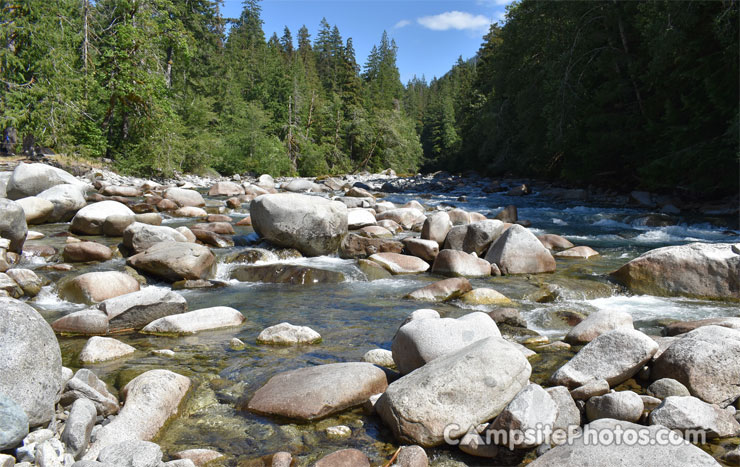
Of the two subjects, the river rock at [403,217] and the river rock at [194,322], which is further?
the river rock at [403,217]

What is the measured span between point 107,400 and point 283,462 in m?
1.36

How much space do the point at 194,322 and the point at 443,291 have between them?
326 centimetres

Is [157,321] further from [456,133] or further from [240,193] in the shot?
[456,133]

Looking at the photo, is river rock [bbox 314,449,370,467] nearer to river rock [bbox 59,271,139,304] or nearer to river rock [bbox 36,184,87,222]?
river rock [bbox 59,271,139,304]

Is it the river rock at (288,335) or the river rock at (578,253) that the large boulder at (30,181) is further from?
the river rock at (578,253)

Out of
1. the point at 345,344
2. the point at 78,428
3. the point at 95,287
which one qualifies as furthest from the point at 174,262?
the point at 78,428

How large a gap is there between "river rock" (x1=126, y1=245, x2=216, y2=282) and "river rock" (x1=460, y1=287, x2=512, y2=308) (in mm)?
3970

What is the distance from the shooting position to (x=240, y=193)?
20.0 metres

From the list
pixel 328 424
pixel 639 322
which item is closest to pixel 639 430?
pixel 328 424

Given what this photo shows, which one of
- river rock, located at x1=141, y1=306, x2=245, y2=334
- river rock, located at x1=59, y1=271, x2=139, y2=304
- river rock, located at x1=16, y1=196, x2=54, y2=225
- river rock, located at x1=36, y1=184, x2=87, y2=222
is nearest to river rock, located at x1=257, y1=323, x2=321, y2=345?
river rock, located at x1=141, y1=306, x2=245, y2=334

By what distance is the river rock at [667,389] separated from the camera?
3.52 m

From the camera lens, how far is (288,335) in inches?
201

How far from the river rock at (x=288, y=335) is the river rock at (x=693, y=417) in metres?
3.09

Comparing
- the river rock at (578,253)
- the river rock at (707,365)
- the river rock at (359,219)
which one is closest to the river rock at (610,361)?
the river rock at (707,365)
